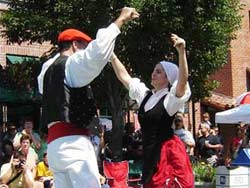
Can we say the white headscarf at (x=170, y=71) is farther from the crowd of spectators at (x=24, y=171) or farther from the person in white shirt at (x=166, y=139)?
the crowd of spectators at (x=24, y=171)

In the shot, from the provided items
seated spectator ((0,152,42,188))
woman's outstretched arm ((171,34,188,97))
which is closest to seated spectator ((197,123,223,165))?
seated spectator ((0,152,42,188))

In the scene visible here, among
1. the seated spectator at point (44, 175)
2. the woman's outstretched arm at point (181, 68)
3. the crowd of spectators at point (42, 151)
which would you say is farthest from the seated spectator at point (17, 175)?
the woman's outstretched arm at point (181, 68)

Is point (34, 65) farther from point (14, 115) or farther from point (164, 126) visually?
point (164, 126)

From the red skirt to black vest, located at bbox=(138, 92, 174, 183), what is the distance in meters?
0.04

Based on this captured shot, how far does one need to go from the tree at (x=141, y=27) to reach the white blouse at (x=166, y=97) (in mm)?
8383

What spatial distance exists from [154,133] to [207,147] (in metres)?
8.98

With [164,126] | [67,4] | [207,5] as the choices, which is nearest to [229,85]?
[207,5]

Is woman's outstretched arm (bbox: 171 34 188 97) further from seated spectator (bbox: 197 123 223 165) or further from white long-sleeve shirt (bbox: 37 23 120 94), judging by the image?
seated spectator (bbox: 197 123 223 165)

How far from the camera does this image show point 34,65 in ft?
51.4

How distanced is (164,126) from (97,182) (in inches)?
28.6

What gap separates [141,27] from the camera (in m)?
14.0

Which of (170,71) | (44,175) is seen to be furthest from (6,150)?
(170,71)

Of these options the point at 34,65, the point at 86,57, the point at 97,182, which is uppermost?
the point at 34,65

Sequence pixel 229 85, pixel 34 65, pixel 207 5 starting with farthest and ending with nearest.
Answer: pixel 229 85 < pixel 34 65 < pixel 207 5
